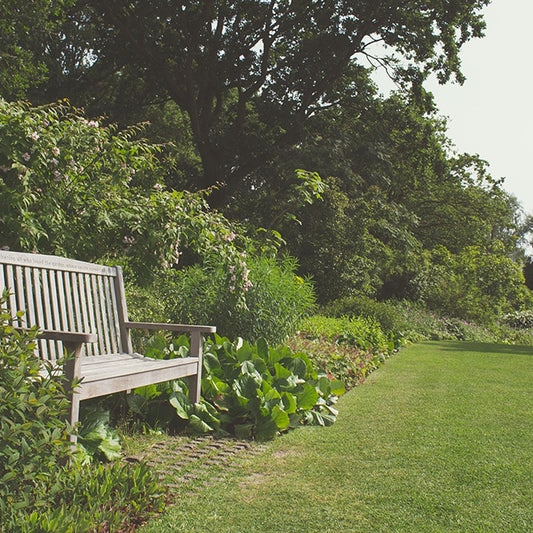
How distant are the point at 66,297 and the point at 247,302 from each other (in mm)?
2456

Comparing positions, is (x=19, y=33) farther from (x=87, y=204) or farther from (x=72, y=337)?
(x=72, y=337)

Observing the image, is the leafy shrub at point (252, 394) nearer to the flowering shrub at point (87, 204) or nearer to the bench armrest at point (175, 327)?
the bench armrest at point (175, 327)

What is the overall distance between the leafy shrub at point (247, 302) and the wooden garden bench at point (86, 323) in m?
1.52

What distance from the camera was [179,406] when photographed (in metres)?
4.35

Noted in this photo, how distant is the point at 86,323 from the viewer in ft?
13.9

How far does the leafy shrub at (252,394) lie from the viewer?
4.42 m

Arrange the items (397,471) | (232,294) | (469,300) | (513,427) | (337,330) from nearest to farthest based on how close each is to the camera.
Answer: (397,471) < (513,427) < (232,294) < (337,330) < (469,300)

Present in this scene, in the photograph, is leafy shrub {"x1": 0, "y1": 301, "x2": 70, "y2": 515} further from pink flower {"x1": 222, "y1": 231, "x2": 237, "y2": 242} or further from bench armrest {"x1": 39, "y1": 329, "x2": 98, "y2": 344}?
pink flower {"x1": 222, "y1": 231, "x2": 237, "y2": 242}

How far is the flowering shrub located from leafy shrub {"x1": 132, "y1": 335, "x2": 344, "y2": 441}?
0.82m

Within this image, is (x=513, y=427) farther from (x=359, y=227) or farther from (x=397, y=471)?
(x=359, y=227)

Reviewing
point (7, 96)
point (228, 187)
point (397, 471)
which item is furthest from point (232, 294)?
point (228, 187)

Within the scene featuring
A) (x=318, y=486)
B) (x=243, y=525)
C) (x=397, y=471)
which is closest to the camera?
(x=243, y=525)

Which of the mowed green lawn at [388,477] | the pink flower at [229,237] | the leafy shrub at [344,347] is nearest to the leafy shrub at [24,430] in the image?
the mowed green lawn at [388,477]

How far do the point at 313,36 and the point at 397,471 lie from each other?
555 inches
